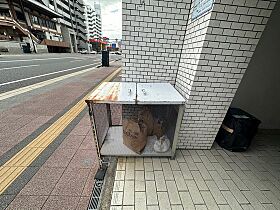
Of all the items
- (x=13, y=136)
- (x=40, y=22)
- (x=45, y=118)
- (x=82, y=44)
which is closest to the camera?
(x=13, y=136)

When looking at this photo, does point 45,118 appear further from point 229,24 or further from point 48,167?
point 229,24

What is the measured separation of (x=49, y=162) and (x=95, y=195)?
1.04 metres

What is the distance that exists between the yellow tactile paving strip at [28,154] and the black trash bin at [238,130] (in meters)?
3.38

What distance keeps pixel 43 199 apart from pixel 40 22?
172 feet

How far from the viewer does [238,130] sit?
2.53m

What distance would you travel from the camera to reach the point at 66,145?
8.80 ft

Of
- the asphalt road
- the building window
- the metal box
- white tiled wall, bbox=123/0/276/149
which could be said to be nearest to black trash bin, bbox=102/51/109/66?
the asphalt road

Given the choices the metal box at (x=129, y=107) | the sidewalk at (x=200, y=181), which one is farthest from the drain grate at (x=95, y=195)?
the metal box at (x=129, y=107)

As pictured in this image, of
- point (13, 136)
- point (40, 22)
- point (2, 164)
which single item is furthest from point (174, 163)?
point (40, 22)

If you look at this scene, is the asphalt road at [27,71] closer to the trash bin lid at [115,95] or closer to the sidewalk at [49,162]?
the sidewalk at [49,162]

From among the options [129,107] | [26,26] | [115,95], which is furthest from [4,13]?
[115,95]

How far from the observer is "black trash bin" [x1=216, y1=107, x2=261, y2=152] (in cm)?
249

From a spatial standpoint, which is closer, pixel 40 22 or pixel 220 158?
pixel 220 158

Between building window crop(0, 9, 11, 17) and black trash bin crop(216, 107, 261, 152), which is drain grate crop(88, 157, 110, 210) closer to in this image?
black trash bin crop(216, 107, 261, 152)
